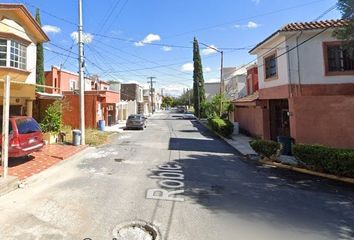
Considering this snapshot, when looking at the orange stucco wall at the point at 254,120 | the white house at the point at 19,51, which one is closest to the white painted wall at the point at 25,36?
the white house at the point at 19,51

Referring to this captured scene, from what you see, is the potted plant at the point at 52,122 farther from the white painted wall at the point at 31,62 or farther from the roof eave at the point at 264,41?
the roof eave at the point at 264,41

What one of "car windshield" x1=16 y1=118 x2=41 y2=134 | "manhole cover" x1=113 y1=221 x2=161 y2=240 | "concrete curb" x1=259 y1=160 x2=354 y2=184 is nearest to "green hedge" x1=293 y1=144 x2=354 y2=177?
"concrete curb" x1=259 y1=160 x2=354 y2=184

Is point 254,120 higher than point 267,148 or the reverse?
higher

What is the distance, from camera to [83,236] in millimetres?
5461

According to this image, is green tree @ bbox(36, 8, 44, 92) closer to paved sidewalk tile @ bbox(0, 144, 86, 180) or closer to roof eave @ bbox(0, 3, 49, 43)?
roof eave @ bbox(0, 3, 49, 43)

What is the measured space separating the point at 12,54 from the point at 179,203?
11691mm

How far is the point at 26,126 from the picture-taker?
1124cm

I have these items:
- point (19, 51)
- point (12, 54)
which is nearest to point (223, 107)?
point (19, 51)

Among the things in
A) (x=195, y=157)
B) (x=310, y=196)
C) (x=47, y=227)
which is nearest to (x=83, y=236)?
(x=47, y=227)

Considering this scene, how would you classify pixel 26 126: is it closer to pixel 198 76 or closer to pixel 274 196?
pixel 274 196

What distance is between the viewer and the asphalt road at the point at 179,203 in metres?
5.82

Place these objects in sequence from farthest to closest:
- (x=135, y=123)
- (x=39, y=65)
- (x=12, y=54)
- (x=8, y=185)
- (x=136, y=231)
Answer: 1. (x=135, y=123)
2. (x=39, y=65)
3. (x=12, y=54)
4. (x=8, y=185)
5. (x=136, y=231)

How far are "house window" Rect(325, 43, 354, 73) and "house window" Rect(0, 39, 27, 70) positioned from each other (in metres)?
15.9

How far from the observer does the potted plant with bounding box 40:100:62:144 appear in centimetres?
1636
